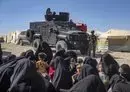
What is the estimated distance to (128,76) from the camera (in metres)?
6.18

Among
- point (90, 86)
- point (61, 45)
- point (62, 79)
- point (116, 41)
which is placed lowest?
point (116, 41)

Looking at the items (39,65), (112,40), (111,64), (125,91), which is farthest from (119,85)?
(112,40)

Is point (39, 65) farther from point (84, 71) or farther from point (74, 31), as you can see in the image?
point (74, 31)

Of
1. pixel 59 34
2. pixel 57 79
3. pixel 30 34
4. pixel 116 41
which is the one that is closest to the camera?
pixel 57 79

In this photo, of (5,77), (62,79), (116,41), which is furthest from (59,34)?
(5,77)

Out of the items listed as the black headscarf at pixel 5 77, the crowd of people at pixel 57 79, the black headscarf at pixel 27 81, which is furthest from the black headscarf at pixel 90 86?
the black headscarf at pixel 5 77

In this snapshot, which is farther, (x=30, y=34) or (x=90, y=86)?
(x=30, y=34)

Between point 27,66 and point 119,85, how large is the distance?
1.40 metres

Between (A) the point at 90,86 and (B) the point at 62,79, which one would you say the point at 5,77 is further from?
(B) the point at 62,79

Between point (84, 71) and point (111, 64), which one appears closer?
point (84, 71)

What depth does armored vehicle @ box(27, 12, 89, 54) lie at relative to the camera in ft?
76.5

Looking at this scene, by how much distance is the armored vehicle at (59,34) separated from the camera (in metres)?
23.3

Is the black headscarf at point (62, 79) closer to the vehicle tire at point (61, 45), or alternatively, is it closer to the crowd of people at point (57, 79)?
the crowd of people at point (57, 79)

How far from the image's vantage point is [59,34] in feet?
80.5
